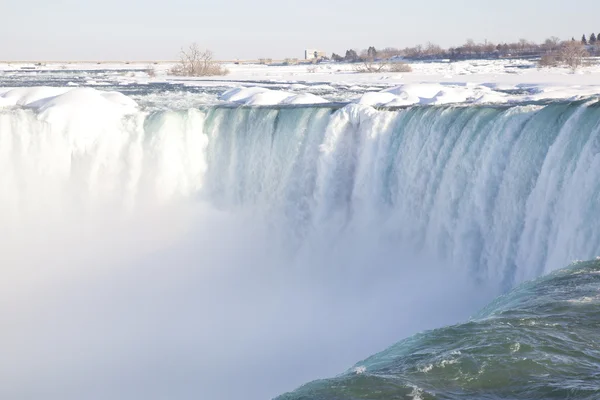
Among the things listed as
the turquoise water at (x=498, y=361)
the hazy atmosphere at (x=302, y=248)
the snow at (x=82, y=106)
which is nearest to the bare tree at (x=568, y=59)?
the hazy atmosphere at (x=302, y=248)

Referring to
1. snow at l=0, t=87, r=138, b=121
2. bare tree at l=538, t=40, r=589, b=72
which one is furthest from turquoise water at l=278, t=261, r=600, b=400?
bare tree at l=538, t=40, r=589, b=72

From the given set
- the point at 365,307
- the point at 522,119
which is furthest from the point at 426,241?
the point at 522,119

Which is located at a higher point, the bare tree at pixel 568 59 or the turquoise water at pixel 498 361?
the bare tree at pixel 568 59

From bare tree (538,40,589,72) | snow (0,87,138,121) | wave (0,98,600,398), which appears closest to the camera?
wave (0,98,600,398)

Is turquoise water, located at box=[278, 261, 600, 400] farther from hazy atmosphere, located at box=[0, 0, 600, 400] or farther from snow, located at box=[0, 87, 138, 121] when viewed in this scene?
snow, located at box=[0, 87, 138, 121]

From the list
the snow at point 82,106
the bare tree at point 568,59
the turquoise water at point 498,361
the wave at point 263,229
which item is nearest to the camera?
the turquoise water at point 498,361

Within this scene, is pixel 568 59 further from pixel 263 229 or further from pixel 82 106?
pixel 82 106

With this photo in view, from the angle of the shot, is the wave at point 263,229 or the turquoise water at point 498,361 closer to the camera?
the turquoise water at point 498,361

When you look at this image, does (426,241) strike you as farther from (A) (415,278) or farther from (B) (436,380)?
(B) (436,380)

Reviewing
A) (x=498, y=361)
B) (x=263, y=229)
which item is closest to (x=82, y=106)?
(x=263, y=229)

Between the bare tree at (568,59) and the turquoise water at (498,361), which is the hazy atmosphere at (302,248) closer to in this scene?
the turquoise water at (498,361)

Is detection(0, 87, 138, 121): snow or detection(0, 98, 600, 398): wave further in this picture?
detection(0, 87, 138, 121): snow

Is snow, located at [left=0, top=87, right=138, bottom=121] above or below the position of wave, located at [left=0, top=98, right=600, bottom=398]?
above
